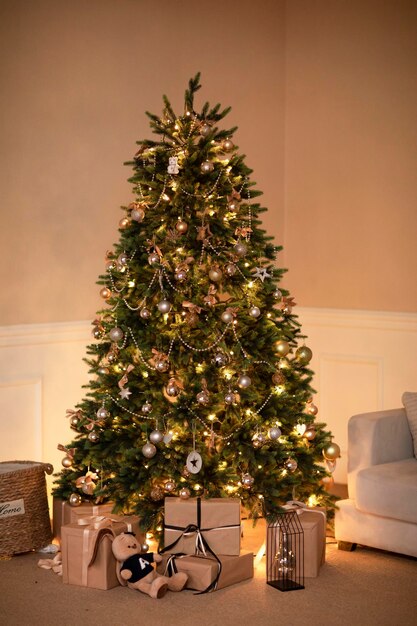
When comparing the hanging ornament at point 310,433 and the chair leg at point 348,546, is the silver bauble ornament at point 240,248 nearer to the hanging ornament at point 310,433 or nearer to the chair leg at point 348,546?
the hanging ornament at point 310,433

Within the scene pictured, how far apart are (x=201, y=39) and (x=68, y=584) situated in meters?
3.39

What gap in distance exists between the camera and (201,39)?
217 inches

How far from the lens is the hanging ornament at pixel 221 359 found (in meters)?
3.90

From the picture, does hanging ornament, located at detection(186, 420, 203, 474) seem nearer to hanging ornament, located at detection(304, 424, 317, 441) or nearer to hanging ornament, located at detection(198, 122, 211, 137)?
hanging ornament, located at detection(304, 424, 317, 441)

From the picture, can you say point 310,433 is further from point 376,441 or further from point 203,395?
point 203,395

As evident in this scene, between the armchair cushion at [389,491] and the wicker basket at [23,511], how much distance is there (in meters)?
1.48

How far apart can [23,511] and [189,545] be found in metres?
0.84

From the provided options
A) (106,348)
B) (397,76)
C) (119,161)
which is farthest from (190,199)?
(397,76)

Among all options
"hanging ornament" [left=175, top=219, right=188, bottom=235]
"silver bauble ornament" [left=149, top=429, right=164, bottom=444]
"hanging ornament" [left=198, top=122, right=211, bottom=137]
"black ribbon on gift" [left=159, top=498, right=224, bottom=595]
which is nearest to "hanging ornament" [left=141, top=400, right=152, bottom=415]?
"silver bauble ornament" [left=149, top=429, right=164, bottom=444]

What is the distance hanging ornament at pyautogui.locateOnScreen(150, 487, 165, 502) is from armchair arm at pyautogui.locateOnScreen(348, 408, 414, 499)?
0.89 meters

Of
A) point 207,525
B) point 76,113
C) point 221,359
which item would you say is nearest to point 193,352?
point 221,359

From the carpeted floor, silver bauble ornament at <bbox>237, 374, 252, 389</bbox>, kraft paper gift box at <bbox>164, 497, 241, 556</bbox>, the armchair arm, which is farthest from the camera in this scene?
the armchair arm

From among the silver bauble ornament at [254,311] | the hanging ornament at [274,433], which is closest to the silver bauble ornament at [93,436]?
the hanging ornament at [274,433]

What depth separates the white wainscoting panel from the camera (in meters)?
4.77
